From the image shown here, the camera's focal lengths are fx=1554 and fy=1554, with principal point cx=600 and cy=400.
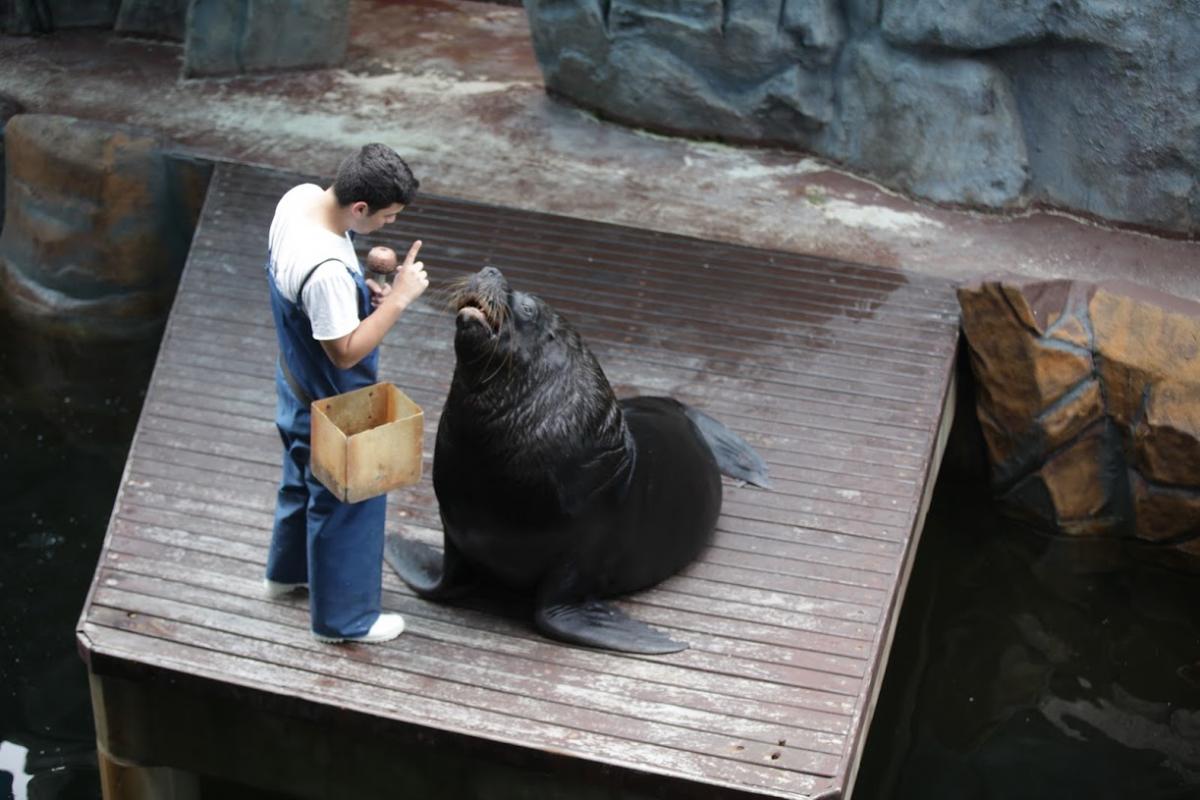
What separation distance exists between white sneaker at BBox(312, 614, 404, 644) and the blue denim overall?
2 cm

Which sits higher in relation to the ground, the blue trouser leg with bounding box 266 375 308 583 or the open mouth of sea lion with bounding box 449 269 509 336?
the open mouth of sea lion with bounding box 449 269 509 336

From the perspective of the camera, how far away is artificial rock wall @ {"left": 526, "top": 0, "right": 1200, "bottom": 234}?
6680 mm

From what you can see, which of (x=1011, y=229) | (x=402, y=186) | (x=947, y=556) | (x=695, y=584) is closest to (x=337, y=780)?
(x=695, y=584)

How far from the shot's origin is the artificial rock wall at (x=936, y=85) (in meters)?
6.68

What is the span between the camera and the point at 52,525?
630 centimetres

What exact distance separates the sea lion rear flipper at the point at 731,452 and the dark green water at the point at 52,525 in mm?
2340

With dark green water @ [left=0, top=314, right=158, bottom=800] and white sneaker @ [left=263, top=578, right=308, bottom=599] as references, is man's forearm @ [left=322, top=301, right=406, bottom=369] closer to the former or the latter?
white sneaker @ [left=263, top=578, right=308, bottom=599]

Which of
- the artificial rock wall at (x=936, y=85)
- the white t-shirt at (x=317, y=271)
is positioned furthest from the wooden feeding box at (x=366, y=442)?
the artificial rock wall at (x=936, y=85)

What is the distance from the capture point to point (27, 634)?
5.73m

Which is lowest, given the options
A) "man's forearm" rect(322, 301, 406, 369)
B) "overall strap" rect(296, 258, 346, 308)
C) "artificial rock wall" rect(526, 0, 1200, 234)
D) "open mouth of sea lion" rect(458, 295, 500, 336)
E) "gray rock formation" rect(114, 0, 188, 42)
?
"gray rock formation" rect(114, 0, 188, 42)

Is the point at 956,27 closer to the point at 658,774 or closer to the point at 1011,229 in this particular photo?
the point at 1011,229

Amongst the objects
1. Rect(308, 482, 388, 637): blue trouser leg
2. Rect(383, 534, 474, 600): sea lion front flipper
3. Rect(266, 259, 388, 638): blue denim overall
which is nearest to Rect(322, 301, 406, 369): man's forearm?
Rect(266, 259, 388, 638): blue denim overall

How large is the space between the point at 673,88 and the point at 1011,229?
1775 mm

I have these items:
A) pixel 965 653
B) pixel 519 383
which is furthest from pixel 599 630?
pixel 965 653
